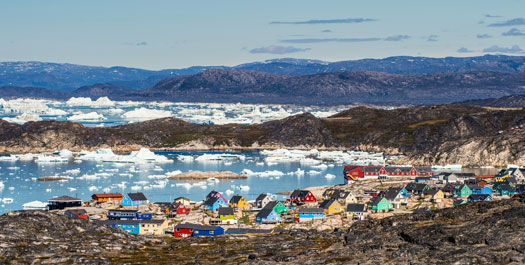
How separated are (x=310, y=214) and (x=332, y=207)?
5080mm

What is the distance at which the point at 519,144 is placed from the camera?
13288 centimetres

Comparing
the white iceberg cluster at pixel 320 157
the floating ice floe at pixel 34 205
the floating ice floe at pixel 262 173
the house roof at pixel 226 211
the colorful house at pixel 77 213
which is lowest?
the white iceberg cluster at pixel 320 157

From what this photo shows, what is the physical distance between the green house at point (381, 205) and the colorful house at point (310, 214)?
21.8 feet

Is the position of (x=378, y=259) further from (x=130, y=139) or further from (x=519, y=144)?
(x=130, y=139)

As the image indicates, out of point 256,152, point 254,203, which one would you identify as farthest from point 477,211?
point 256,152

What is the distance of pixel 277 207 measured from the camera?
76562 mm

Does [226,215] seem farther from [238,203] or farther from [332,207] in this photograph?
[332,207]

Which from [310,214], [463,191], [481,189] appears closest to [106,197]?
[310,214]

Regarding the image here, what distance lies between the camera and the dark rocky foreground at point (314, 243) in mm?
37906

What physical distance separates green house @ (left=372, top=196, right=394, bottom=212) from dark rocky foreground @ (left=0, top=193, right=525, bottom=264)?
72.3 ft

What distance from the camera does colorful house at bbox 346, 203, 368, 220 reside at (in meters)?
73.5

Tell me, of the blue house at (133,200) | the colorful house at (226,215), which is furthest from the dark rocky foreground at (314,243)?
the blue house at (133,200)

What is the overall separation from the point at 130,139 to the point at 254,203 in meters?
111

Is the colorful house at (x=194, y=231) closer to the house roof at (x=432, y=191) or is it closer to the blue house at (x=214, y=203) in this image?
the blue house at (x=214, y=203)
